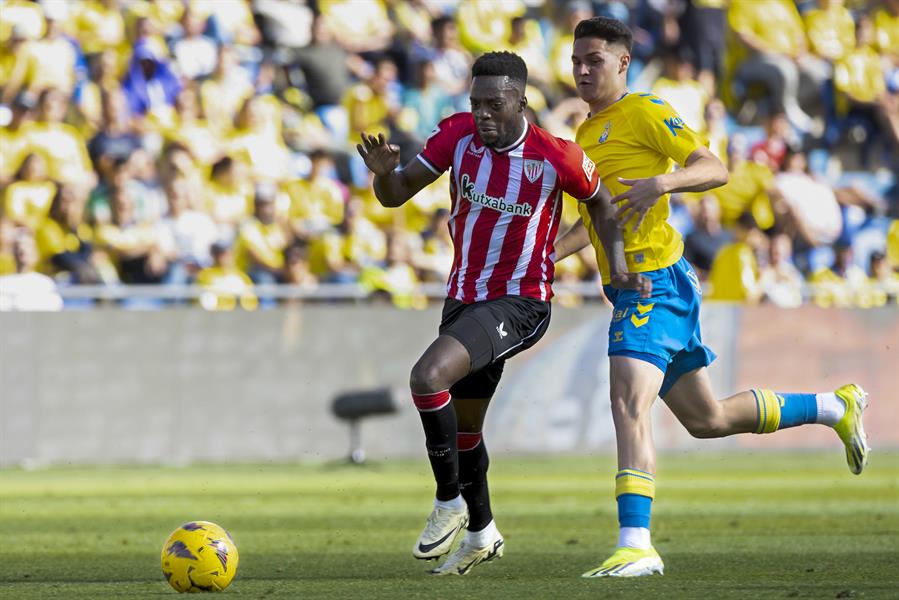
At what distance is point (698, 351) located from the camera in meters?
7.43

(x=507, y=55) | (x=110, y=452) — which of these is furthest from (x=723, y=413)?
(x=110, y=452)

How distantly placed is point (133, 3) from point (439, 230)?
440 centimetres

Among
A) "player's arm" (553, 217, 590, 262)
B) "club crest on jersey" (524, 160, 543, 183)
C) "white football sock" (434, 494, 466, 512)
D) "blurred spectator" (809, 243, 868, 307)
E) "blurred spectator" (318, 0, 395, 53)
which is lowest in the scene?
"blurred spectator" (809, 243, 868, 307)

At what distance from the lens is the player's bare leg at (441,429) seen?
6844 millimetres

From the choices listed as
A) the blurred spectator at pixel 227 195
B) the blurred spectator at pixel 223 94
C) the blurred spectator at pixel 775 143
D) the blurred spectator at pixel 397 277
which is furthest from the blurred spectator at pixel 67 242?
the blurred spectator at pixel 775 143

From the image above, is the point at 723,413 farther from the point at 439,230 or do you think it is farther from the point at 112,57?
the point at 112,57

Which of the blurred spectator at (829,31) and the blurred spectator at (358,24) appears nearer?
the blurred spectator at (358,24)

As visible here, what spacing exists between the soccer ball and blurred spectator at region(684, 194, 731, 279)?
→ 1139 centimetres

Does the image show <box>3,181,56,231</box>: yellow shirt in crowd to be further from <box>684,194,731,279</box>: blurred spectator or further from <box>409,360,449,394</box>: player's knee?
<box>409,360,449,394</box>: player's knee

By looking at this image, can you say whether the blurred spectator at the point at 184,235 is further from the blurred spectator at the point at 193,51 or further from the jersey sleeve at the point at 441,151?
the jersey sleeve at the point at 441,151

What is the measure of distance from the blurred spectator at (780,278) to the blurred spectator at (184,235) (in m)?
5.76

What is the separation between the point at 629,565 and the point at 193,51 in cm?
1221

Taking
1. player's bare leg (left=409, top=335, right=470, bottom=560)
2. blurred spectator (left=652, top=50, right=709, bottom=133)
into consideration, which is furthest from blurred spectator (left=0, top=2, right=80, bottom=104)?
player's bare leg (left=409, top=335, right=470, bottom=560)

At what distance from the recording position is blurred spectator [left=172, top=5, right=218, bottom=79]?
1761 cm
